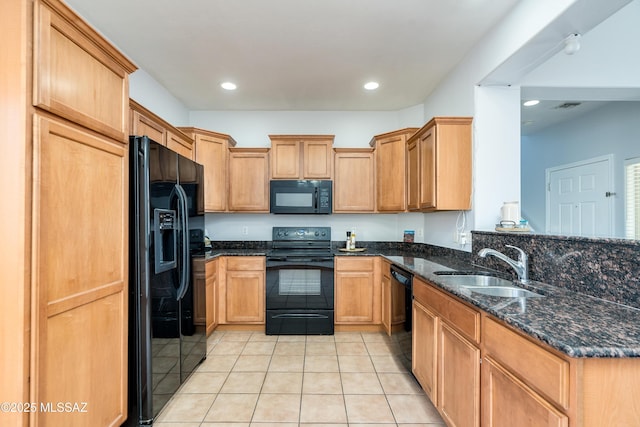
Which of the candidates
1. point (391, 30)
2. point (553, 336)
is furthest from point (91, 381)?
point (391, 30)

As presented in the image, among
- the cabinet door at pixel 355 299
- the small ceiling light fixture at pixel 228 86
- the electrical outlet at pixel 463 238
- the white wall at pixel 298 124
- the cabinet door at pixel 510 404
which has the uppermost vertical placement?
the small ceiling light fixture at pixel 228 86

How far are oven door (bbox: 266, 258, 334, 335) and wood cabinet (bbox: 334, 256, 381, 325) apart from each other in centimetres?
12

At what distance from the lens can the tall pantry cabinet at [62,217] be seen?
3.58 feet

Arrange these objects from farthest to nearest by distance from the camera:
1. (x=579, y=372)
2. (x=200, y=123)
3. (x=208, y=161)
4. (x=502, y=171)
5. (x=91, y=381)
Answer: (x=200, y=123)
(x=208, y=161)
(x=502, y=171)
(x=91, y=381)
(x=579, y=372)

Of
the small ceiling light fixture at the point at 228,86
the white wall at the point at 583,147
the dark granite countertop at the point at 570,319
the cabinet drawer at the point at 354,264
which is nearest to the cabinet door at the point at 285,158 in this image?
the small ceiling light fixture at the point at 228,86

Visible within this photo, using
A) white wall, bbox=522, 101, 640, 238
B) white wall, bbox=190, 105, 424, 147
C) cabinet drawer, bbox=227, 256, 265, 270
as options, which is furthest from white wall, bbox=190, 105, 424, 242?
white wall, bbox=522, 101, 640, 238

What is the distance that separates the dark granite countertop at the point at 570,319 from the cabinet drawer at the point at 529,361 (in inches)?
2.2

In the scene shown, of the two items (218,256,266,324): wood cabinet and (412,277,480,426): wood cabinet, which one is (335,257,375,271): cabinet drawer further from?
(412,277,480,426): wood cabinet

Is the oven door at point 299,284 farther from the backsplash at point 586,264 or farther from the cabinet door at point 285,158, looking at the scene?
the backsplash at point 586,264

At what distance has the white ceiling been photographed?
1.99 metres

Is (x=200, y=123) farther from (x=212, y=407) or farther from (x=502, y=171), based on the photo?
(x=502, y=171)

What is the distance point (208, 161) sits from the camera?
341 centimetres

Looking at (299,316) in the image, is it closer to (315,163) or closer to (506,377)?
(315,163)

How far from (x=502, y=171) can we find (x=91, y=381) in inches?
119
